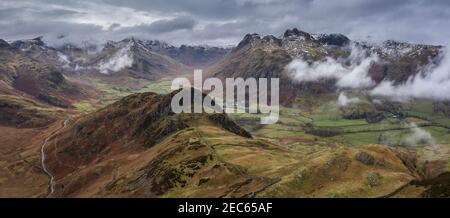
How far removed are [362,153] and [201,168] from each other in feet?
204

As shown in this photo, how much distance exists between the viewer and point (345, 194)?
462 ft

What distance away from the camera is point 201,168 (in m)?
194
